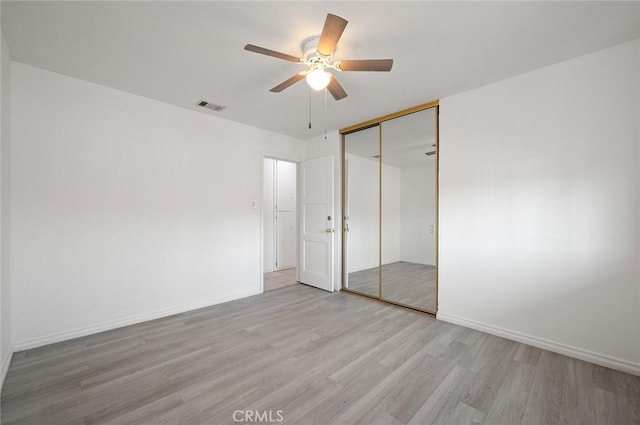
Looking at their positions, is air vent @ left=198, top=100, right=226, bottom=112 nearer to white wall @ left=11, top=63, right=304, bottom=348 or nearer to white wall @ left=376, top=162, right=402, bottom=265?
white wall @ left=11, top=63, right=304, bottom=348

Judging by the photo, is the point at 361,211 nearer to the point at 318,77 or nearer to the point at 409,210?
the point at 409,210

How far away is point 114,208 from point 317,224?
2768 mm

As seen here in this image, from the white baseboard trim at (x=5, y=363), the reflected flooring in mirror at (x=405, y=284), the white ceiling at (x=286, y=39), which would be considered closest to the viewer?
the white ceiling at (x=286, y=39)

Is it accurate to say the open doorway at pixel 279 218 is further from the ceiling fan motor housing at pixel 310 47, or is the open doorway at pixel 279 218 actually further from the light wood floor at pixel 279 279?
the ceiling fan motor housing at pixel 310 47

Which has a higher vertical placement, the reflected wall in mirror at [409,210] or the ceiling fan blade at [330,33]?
the ceiling fan blade at [330,33]

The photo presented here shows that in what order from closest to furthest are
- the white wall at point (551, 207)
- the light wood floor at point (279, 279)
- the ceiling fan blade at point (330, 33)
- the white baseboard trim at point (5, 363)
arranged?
the ceiling fan blade at point (330, 33), the white baseboard trim at point (5, 363), the white wall at point (551, 207), the light wood floor at point (279, 279)

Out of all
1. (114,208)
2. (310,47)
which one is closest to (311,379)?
(310,47)

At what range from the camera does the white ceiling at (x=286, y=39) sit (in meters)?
1.78

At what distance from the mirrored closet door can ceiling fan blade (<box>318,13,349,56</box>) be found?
1.98 meters

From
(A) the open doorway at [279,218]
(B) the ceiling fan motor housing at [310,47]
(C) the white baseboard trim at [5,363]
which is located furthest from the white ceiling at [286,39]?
(A) the open doorway at [279,218]

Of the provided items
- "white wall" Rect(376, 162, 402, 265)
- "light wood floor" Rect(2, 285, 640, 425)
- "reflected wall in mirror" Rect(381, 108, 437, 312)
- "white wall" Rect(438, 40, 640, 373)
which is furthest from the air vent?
"white wall" Rect(438, 40, 640, 373)

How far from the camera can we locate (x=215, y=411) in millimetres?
1657

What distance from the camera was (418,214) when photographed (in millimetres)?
4039

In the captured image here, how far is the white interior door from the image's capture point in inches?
168
